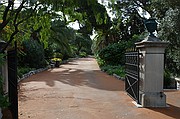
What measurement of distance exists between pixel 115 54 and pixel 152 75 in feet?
47.1

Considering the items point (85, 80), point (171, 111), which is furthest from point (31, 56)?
point (171, 111)

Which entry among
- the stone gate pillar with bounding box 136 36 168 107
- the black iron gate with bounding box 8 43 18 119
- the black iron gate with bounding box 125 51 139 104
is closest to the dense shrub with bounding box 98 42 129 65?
the black iron gate with bounding box 125 51 139 104

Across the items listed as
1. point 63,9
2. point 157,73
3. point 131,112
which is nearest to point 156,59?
point 157,73

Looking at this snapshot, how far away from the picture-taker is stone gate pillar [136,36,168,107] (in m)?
7.69

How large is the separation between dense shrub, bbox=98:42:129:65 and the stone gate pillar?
45.0ft

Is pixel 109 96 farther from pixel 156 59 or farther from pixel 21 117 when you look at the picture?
pixel 21 117

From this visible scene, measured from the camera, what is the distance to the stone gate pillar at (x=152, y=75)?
7691 mm

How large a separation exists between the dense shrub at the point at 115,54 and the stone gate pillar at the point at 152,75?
1371 centimetres

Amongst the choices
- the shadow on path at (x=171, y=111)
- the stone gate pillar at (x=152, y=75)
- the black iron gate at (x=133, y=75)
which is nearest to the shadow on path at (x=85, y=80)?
the black iron gate at (x=133, y=75)

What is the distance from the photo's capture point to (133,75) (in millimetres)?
8953

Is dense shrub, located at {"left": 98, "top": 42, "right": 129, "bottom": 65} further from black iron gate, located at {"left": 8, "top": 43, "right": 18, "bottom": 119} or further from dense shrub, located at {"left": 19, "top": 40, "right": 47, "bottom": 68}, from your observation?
black iron gate, located at {"left": 8, "top": 43, "right": 18, "bottom": 119}

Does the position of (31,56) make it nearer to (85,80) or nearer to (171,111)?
(85,80)

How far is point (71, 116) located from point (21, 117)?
132 centimetres

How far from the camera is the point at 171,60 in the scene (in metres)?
14.4
